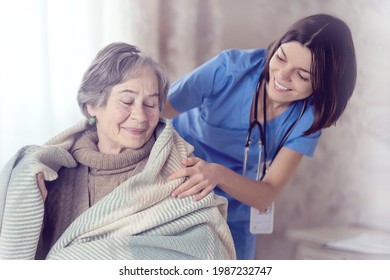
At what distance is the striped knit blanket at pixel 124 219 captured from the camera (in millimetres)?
809

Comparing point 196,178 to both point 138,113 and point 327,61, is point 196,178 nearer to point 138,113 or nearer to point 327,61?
point 138,113

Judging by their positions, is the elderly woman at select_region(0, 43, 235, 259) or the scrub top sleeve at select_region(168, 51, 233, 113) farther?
the scrub top sleeve at select_region(168, 51, 233, 113)

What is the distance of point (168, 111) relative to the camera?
97cm

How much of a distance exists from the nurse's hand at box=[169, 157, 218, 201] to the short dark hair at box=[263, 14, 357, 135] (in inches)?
9.4

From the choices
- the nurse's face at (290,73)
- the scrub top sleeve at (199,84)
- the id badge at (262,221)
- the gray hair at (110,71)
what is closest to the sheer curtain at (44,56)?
the gray hair at (110,71)

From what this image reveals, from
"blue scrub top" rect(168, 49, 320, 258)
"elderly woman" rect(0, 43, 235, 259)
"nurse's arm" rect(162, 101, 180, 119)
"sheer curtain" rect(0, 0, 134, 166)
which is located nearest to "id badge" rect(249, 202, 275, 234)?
"blue scrub top" rect(168, 49, 320, 258)

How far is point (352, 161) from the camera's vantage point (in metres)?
1.01

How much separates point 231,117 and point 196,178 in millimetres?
211

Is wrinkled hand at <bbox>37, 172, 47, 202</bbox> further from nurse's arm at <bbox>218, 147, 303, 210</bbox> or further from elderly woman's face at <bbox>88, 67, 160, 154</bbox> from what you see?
nurse's arm at <bbox>218, 147, 303, 210</bbox>

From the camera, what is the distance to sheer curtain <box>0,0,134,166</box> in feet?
2.97

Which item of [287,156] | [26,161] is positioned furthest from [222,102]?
[26,161]
